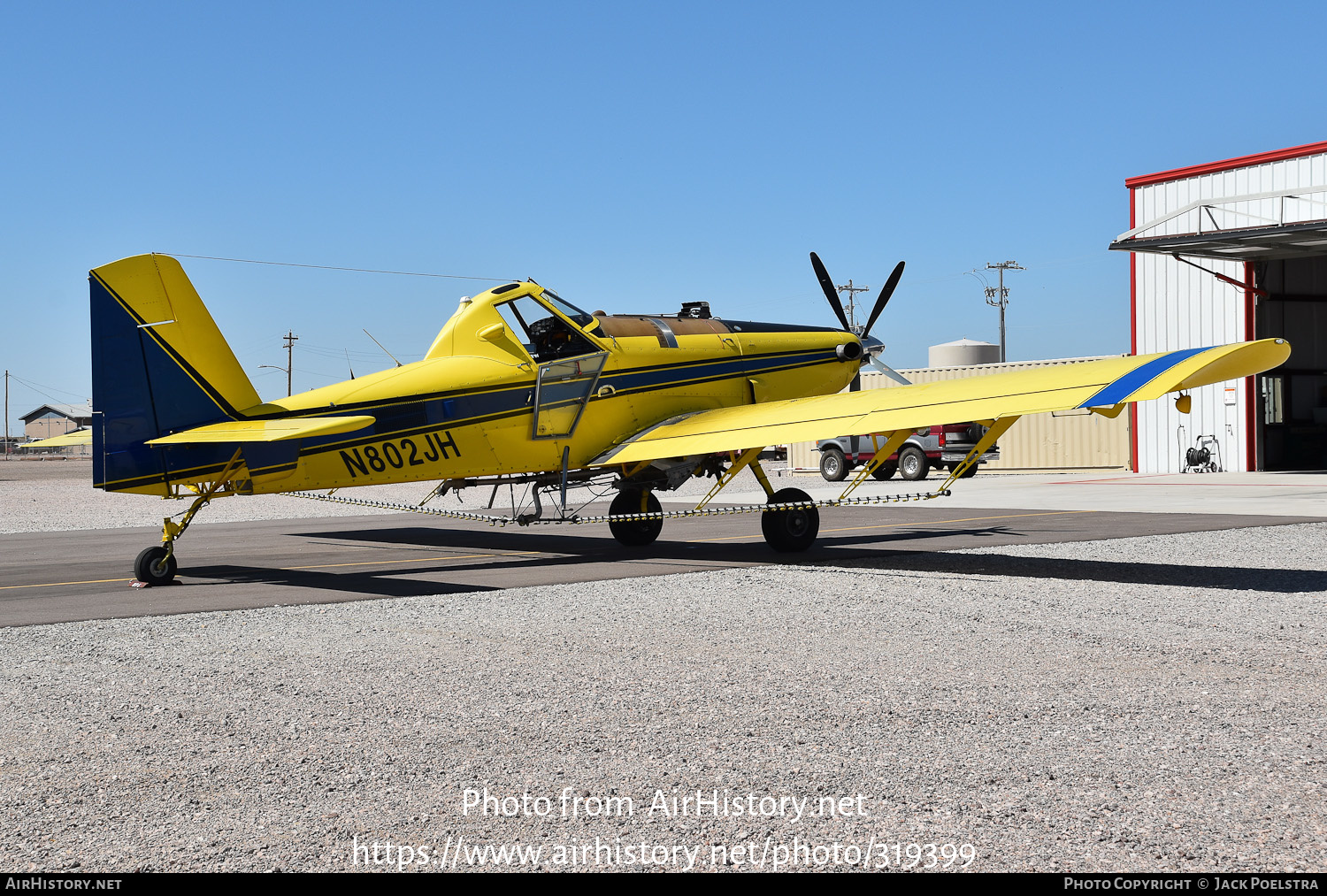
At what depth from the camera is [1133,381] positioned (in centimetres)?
1048

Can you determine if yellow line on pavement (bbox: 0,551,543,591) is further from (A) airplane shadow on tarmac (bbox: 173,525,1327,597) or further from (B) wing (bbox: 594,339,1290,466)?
(B) wing (bbox: 594,339,1290,466)

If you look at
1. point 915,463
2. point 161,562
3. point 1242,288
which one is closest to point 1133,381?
point 161,562

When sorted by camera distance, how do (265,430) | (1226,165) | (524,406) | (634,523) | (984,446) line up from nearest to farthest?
(984,446) → (265,430) → (524,406) → (634,523) → (1226,165)

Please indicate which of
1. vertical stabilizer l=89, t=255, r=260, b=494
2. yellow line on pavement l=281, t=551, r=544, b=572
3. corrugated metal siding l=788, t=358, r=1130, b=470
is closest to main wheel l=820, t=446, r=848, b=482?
corrugated metal siding l=788, t=358, r=1130, b=470

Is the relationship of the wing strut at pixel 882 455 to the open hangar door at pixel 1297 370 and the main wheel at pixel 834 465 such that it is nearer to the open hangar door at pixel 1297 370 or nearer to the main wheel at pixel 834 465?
the main wheel at pixel 834 465

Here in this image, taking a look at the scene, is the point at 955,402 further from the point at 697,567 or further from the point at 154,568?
the point at 154,568

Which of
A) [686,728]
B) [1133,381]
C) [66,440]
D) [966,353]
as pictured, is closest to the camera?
[686,728]

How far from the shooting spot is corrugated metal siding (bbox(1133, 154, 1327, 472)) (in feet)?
111

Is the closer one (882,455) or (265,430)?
(265,430)

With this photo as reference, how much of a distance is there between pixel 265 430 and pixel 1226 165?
31977 mm

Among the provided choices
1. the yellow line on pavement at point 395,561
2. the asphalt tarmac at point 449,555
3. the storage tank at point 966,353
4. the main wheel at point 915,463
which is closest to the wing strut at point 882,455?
the asphalt tarmac at point 449,555

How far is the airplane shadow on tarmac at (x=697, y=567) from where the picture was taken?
10984mm

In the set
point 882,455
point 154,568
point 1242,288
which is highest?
point 1242,288

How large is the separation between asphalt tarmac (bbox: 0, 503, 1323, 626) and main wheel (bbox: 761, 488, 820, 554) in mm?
186
